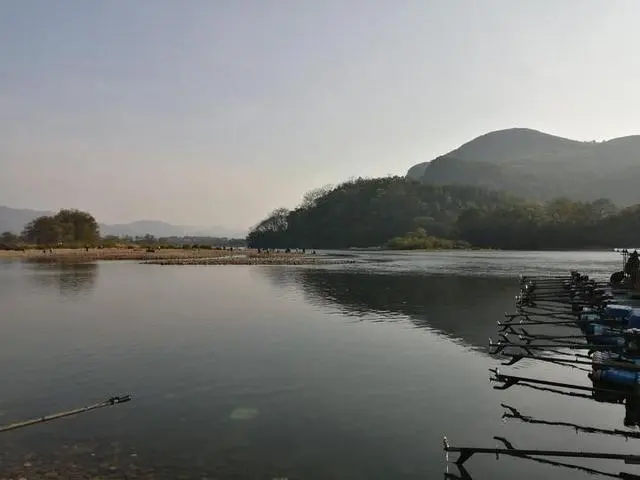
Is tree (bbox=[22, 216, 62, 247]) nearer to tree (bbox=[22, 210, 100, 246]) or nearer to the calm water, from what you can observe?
tree (bbox=[22, 210, 100, 246])

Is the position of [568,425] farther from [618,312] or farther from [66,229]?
[66,229]

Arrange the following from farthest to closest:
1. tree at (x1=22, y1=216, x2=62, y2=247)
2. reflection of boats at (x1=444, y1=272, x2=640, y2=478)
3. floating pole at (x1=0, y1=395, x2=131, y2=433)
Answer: tree at (x1=22, y1=216, x2=62, y2=247) → floating pole at (x1=0, y1=395, x2=131, y2=433) → reflection of boats at (x1=444, y1=272, x2=640, y2=478)

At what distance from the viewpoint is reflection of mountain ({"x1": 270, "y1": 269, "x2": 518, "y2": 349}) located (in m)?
36.5

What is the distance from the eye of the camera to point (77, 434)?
1583 cm

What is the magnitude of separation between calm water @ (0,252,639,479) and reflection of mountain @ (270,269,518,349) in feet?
1.45

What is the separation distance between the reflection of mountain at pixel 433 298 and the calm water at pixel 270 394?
1.45 feet

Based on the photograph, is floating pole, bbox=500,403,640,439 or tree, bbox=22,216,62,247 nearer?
floating pole, bbox=500,403,640,439

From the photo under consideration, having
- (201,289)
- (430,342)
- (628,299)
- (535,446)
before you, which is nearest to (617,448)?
(535,446)

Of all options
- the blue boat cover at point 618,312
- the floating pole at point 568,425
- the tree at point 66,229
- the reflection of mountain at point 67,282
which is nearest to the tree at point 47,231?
the tree at point 66,229

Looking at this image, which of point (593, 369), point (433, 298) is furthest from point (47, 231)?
point (593, 369)

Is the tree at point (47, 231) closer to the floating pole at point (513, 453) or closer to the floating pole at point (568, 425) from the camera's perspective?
the floating pole at point (568, 425)

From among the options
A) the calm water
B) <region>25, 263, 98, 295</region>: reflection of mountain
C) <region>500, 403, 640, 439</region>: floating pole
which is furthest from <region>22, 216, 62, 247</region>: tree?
<region>500, 403, 640, 439</region>: floating pole

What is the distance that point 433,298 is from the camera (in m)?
51.9

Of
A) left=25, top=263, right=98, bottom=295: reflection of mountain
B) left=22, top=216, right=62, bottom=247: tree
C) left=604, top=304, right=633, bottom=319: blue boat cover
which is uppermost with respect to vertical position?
left=22, top=216, right=62, bottom=247: tree
